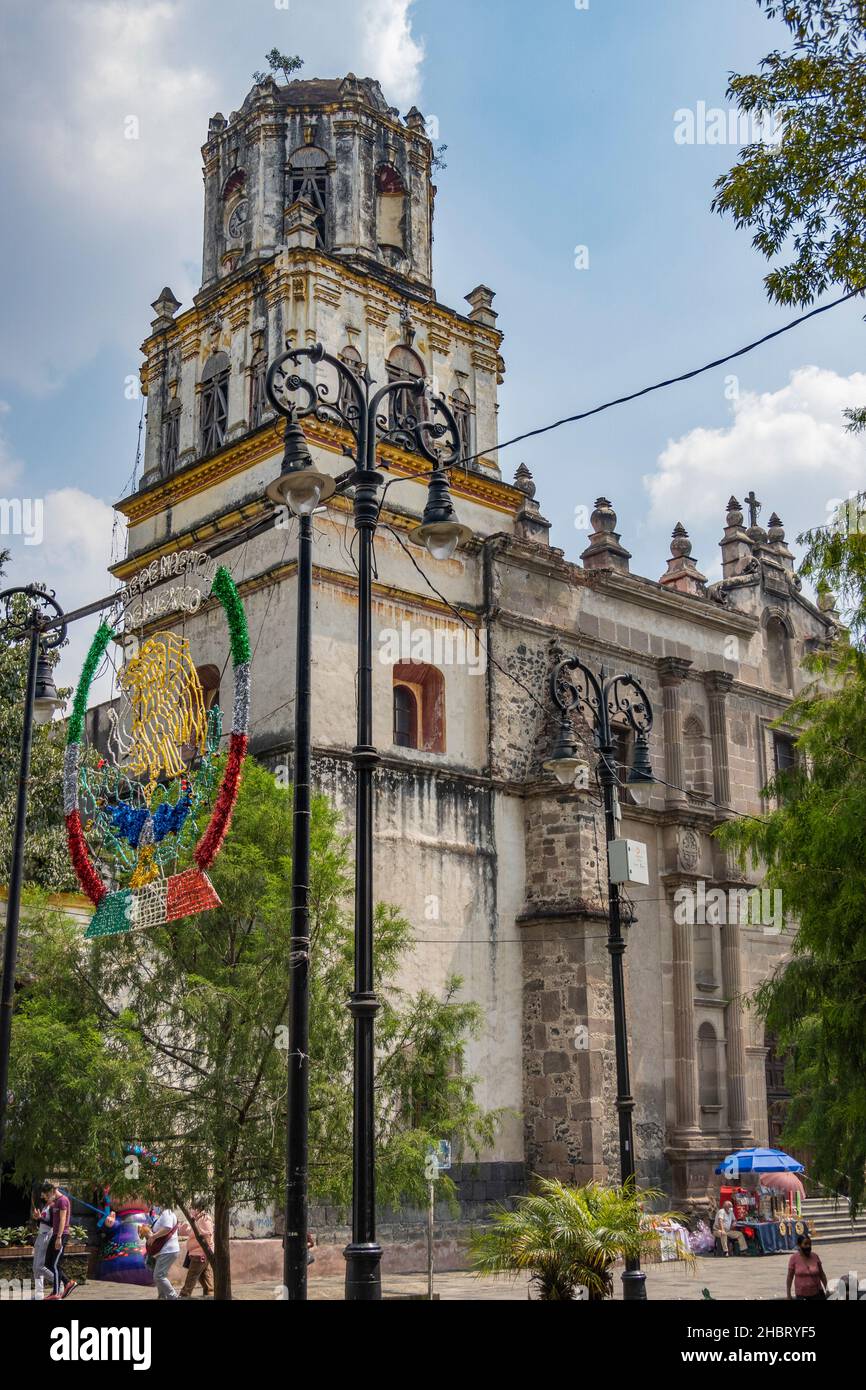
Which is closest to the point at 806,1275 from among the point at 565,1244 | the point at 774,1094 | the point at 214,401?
the point at 565,1244

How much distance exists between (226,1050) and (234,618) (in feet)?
13.3

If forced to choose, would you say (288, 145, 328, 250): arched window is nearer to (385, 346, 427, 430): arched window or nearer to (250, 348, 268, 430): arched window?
(385, 346, 427, 430): arched window

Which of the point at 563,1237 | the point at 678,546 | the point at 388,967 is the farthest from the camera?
the point at 678,546

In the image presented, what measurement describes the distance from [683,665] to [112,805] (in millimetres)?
15342

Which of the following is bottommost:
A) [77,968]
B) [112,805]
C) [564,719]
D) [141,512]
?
[77,968]

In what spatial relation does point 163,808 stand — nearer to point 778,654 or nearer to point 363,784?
point 363,784

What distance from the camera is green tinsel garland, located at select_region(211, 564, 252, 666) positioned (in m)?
13.2

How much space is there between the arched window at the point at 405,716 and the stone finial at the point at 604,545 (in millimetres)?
4999

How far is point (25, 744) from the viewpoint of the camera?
15.1 m

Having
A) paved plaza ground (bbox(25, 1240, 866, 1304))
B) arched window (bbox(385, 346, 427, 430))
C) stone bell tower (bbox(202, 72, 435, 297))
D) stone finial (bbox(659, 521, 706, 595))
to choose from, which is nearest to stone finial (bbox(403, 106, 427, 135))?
stone bell tower (bbox(202, 72, 435, 297))

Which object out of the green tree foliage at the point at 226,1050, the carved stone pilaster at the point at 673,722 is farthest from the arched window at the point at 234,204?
the green tree foliage at the point at 226,1050
